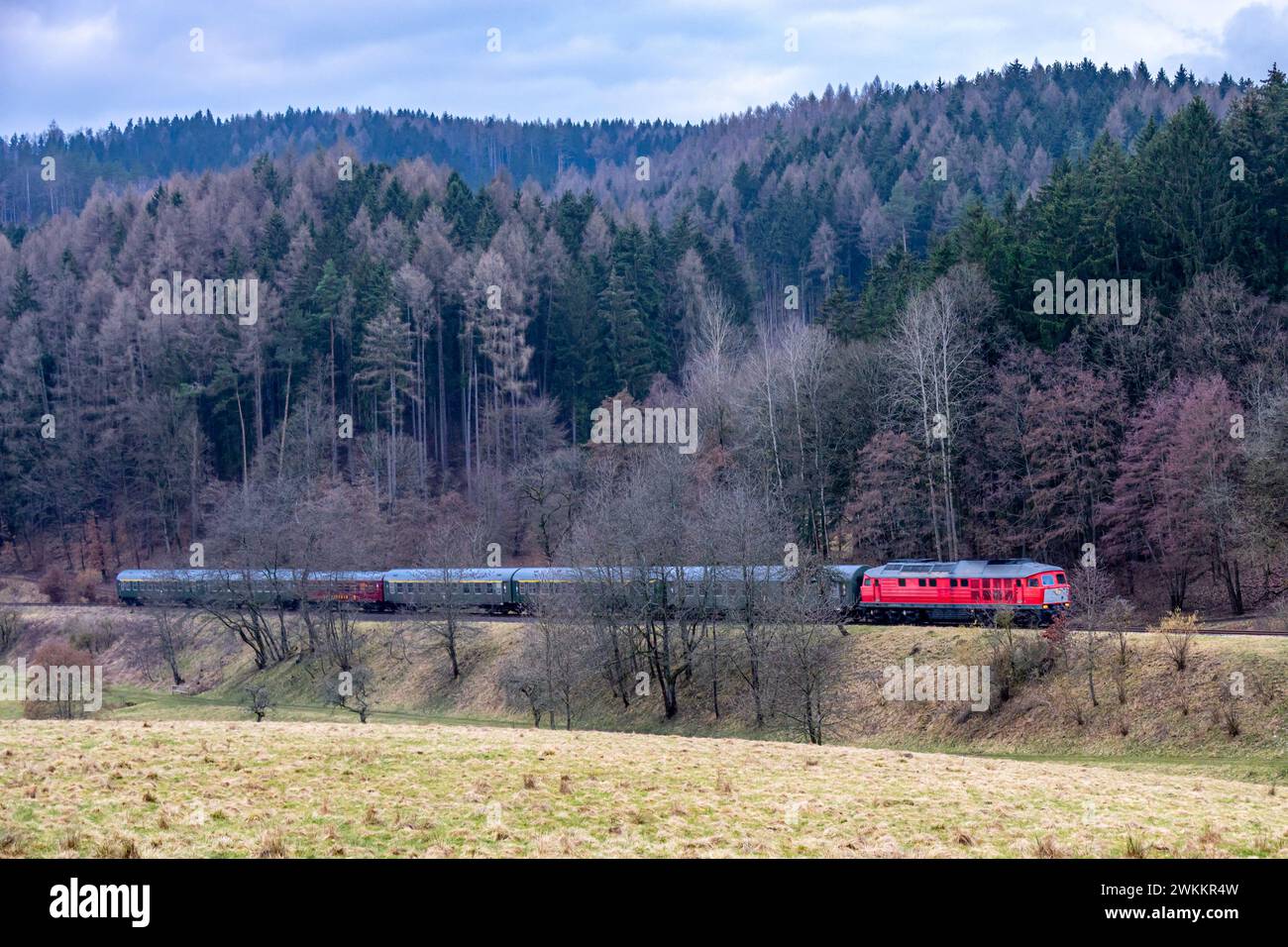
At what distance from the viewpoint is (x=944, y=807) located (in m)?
20.9

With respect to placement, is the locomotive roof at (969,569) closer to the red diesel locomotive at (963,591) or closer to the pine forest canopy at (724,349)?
the red diesel locomotive at (963,591)

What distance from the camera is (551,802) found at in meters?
20.1

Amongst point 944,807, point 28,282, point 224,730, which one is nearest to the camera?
point 944,807

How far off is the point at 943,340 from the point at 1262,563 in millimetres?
18894

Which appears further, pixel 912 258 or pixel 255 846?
pixel 912 258

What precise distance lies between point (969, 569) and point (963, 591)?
3.38ft

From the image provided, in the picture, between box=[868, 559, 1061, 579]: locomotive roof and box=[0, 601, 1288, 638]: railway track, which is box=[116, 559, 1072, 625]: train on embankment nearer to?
box=[868, 559, 1061, 579]: locomotive roof

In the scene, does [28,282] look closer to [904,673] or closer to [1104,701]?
[904,673]

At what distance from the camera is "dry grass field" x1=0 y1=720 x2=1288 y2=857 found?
57.2 ft

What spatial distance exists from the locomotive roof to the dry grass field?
2269 centimetres

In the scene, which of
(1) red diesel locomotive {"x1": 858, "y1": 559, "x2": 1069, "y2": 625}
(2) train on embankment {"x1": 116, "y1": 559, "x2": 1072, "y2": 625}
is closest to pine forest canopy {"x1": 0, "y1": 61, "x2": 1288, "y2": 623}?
(2) train on embankment {"x1": 116, "y1": 559, "x2": 1072, "y2": 625}

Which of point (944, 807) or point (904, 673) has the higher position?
point (944, 807)
